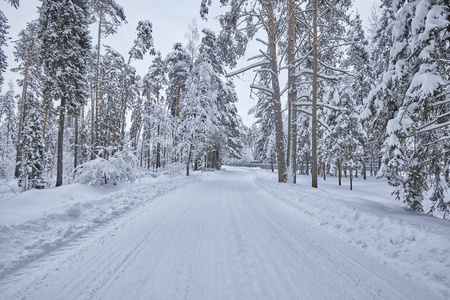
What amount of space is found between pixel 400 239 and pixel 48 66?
1691cm

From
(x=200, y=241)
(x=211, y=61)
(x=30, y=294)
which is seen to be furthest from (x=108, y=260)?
(x=211, y=61)

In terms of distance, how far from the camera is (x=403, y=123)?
475cm

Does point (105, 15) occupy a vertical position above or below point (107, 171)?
above

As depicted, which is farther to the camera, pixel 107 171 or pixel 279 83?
pixel 279 83

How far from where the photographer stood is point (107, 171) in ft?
26.0

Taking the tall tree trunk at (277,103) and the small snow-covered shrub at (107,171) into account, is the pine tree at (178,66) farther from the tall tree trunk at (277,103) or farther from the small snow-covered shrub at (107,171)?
the small snow-covered shrub at (107,171)

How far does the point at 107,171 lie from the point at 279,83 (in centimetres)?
1056

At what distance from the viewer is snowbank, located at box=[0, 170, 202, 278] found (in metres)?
2.90

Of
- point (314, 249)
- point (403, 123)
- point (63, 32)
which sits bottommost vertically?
point (314, 249)

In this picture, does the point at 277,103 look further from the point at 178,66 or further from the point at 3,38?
the point at 3,38

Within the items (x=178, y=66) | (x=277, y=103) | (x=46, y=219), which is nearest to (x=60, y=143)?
(x=46, y=219)

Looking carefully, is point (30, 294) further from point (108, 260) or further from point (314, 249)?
point (314, 249)

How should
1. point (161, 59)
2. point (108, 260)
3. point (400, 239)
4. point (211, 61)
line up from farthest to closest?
point (161, 59)
point (211, 61)
point (400, 239)
point (108, 260)

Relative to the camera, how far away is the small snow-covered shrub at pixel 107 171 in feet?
25.7
